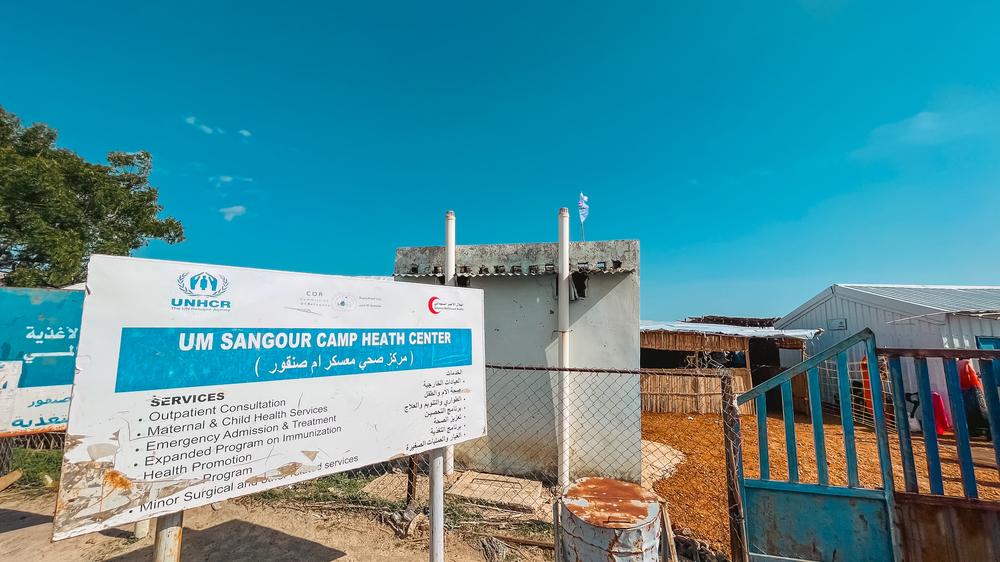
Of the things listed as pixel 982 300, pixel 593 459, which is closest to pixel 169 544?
pixel 593 459

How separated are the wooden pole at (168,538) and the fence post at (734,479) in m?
3.46

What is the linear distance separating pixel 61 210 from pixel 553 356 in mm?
13697

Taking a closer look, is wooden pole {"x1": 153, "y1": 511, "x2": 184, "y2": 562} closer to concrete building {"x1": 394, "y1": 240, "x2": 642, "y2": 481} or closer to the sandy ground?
the sandy ground

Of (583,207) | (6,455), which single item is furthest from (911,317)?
(6,455)

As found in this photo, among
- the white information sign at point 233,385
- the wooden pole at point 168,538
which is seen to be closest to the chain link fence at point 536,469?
the white information sign at point 233,385

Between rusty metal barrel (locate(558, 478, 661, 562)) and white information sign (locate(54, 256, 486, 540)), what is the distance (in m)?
1.02

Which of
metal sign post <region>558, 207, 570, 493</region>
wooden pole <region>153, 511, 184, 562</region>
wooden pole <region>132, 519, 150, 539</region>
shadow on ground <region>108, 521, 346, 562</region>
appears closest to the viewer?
wooden pole <region>153, 511, 184, 562</region>

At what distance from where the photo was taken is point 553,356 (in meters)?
5.73

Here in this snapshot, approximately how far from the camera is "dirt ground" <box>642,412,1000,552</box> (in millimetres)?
4812

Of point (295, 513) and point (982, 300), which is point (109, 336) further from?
point (982, 300)

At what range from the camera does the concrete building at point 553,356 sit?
5480 mm

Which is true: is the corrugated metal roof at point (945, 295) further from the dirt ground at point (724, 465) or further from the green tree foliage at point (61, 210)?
the green tree foliage at point (61, 210)

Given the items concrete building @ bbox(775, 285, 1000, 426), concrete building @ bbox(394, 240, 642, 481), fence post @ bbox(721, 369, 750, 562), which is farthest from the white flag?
concrete building @ bbox(775, 285, 1000, 426)

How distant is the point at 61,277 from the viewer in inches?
377
